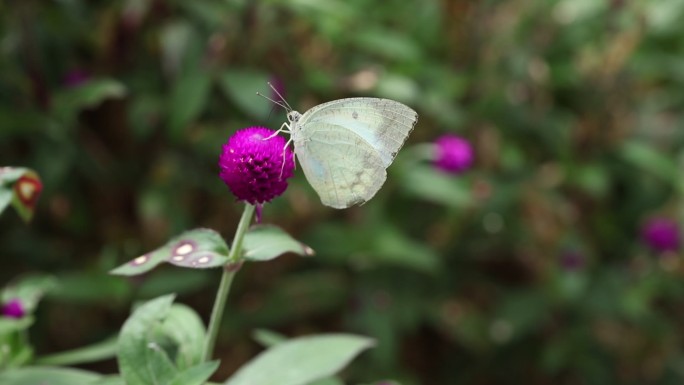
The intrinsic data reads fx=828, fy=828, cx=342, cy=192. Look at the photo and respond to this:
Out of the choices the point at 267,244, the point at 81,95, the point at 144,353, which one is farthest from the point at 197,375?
the point at 81,95

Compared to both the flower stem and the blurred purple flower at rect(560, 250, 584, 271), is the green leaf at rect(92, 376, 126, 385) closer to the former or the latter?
the flower stem

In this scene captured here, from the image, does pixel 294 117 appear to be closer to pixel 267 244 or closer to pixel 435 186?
pixel 267 244

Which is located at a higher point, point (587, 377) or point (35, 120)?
point (587, 377)

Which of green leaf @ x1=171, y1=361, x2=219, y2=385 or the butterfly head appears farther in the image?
the butterfly head

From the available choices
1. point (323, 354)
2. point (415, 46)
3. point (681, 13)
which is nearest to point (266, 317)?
point (415, 46)

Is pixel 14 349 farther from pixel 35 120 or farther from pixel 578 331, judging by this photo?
pixel 578 331

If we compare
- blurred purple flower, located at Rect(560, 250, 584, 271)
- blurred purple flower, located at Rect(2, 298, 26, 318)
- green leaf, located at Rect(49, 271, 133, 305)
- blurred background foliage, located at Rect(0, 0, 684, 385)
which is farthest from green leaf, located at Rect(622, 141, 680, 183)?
blurred purple flower, located at Rect(2, 298, 26, 318)

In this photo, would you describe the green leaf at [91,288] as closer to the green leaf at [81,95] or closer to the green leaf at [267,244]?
the green leaf at [81,95]
